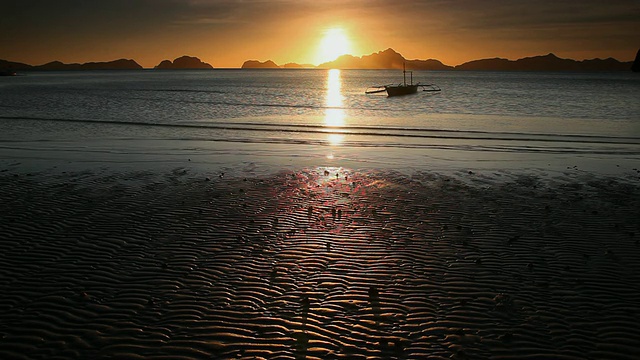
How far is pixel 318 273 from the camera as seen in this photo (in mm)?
10242

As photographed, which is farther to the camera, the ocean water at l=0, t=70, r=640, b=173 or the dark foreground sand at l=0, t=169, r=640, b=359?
the ocean water at l=0, t=70, r=640, b=173

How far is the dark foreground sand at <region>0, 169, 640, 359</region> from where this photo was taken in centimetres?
757

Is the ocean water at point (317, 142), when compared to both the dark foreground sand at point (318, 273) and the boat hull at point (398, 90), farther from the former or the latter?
the boat hull at point (398, 90)

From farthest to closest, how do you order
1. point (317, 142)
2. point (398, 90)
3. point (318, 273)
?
point (398, 90)
point (317, 142)
point (318, 273)

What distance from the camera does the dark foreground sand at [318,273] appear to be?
757cm

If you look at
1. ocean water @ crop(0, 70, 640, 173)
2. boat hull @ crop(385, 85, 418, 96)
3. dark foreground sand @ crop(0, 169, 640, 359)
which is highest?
boat hull @ crop(385, 85, 418, 96)

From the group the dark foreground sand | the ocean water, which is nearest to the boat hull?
the ocean water

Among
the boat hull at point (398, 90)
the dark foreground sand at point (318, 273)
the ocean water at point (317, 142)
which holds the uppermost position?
the boat hull at point (398, 90)

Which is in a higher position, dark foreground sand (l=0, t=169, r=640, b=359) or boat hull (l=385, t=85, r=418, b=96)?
boat hull (l=385, t=85, r=418, b=96)

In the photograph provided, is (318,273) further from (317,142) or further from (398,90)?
(398,90)

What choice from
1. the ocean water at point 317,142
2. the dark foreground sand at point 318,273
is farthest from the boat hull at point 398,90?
the dark foreground sand at point 318,273

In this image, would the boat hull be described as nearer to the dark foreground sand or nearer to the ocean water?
the ocean water

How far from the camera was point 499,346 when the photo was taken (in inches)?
295

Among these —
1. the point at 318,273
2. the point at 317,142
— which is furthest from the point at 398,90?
the point at 318,273
